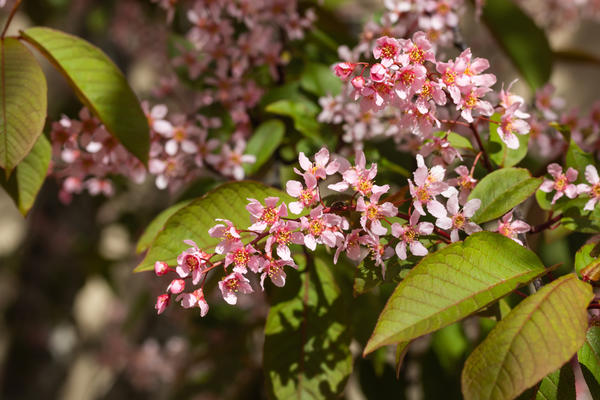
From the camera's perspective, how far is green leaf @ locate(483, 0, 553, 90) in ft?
3.76

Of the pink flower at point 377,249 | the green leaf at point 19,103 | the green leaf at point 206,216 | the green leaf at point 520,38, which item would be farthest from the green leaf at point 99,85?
the green leaf at point 520,38

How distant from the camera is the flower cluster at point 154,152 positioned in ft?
2.74

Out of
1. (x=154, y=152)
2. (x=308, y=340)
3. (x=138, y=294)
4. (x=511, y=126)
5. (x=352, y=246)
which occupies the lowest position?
(x=138, y=294)

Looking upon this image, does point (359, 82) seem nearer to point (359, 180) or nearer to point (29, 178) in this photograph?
point (359, 180)

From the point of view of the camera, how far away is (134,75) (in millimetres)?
3660

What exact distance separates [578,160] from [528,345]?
36cm

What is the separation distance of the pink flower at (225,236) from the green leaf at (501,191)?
291 mm

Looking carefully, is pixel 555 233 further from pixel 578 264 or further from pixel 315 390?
pixel 315 390

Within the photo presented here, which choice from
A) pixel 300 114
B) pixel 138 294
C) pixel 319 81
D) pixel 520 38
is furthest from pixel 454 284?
pixel 138 294

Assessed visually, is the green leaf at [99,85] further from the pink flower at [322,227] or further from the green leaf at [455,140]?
the green leaf at [455,140]

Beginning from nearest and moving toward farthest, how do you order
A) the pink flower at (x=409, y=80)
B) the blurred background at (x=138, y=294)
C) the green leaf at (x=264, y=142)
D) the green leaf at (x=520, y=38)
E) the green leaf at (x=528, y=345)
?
the green leaf at (x=528, y=345) → the pink flower at (x=409, y=80) → the green leaf at (x=264, y=142) → the green leaf at (x=520, y=38) → the blurred background at (x=138, y=294)

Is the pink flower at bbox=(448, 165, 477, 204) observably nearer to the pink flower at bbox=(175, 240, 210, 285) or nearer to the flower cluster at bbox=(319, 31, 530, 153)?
the flower cluster at bbox=(319, 31, 530, 153)

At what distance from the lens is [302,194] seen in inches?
23.7

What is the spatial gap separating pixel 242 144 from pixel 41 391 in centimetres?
178
